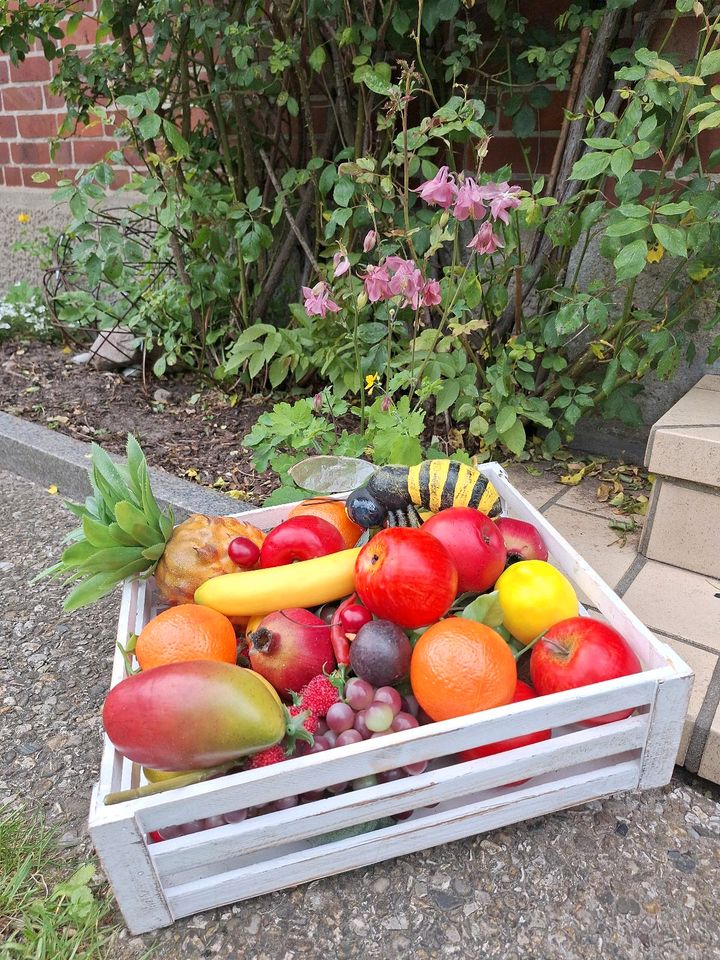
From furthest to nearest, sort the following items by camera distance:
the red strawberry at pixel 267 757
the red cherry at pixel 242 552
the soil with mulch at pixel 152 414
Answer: the soil with mulch at pixel 152 414 → the red cherry at pixel 242 552 → the red strawberry at pixel 267 757

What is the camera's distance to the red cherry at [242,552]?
1403 mm

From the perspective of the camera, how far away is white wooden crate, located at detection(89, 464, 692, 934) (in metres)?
0.98

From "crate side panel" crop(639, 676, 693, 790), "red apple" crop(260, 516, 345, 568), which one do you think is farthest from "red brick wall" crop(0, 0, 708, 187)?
"crate side panel" crop(639, 676, 693, 790)

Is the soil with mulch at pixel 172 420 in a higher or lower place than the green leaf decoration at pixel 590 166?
lower

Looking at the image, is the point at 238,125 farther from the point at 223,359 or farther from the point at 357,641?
the point at 357,641

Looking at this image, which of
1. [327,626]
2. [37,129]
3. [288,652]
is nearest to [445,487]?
[327,626]

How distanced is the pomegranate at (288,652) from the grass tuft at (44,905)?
48 centimetres

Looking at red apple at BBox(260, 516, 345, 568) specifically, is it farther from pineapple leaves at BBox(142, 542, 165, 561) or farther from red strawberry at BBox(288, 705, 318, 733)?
red strawberry at BBox(288, 705, 318, 733)

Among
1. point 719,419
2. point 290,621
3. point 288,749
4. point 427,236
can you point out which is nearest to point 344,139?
point 427,236

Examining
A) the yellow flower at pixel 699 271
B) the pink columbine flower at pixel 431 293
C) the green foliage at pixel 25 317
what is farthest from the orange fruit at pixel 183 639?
the green foliage at pixel 25 317

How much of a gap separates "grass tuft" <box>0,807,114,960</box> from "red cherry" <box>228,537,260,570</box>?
0.61 m

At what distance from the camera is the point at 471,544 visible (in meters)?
1.30

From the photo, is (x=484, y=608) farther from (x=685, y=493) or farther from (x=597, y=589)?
(x=685, y=493)

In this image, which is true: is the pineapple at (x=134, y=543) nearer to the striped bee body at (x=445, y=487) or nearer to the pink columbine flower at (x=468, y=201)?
the striped bee body at (x=445, y=487)
